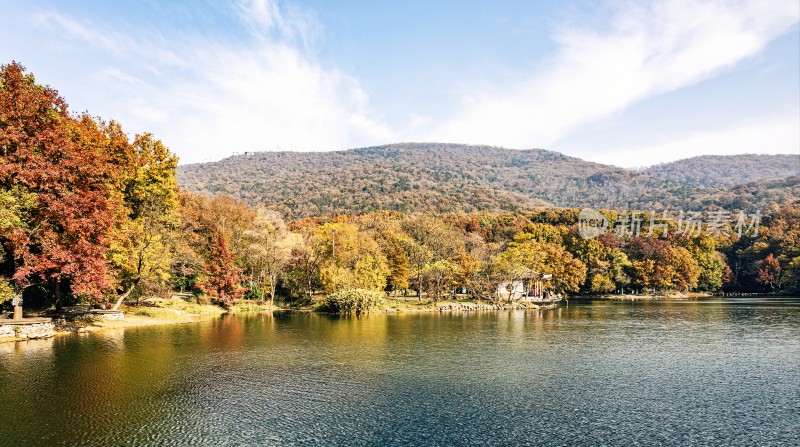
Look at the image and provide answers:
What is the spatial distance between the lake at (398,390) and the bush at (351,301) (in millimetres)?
18159

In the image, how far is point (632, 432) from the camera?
14.7 metres

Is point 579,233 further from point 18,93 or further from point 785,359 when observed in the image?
point 18,93

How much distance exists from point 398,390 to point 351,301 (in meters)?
33.8

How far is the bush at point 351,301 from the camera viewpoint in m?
52.3

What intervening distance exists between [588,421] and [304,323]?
30390mm

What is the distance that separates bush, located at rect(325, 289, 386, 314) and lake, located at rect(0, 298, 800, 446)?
1816 centimetres

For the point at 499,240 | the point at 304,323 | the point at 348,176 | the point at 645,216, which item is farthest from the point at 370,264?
the point at 348,176

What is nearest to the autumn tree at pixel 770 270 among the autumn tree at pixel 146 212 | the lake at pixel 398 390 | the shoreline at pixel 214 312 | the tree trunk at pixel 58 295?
the shoreline at pixel 214 312

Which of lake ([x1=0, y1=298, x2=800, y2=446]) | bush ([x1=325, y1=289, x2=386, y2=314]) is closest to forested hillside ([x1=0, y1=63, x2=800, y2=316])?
bush ([x1=325, y1=289, x2=386, y2=314])

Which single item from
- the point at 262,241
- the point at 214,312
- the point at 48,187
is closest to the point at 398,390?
the point at 48,187

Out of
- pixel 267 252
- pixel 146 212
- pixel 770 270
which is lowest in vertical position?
pixel 770 270

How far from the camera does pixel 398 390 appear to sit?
19016 millimetres

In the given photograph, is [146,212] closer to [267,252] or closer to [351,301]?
[267,252]

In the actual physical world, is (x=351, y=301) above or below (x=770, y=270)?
below
